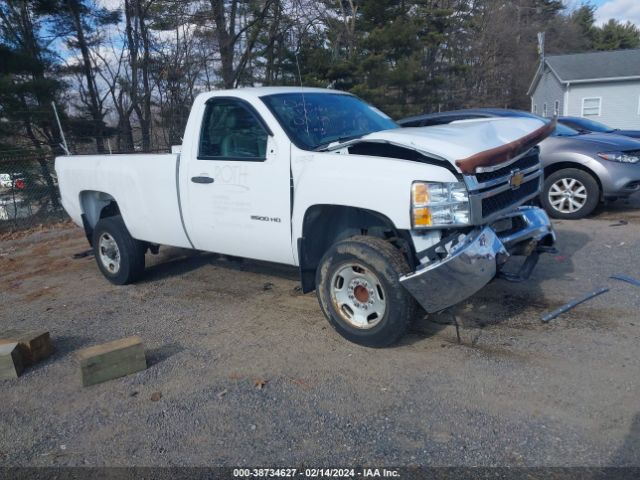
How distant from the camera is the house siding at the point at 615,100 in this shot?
28516 mm

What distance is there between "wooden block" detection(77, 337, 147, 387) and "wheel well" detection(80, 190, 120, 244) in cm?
308

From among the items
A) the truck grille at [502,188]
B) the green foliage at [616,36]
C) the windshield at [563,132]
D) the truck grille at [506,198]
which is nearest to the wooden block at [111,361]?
the truck grille at [502,188]

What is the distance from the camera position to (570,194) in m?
8.35

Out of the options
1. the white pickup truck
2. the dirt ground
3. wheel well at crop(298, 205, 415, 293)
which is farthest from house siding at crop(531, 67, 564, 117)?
wheel well at crop(298, 205, 415, 293)

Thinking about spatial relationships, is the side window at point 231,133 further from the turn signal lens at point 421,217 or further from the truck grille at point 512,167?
the truck grille at point 512,167

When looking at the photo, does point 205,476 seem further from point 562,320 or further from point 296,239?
point 562,320

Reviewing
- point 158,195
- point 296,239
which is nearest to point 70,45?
point 158,195

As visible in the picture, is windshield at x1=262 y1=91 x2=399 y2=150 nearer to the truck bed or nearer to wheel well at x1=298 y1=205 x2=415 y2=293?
wheel well at x1=298 y1=205 x2=415 y2=293

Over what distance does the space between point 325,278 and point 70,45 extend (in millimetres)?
19010

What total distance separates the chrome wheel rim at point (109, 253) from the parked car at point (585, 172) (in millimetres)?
4514

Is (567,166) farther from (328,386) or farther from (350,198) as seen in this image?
(328,386)

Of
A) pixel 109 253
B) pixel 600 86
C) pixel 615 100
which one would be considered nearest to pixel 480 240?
pixel 109 253

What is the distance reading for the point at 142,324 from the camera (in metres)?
5.15

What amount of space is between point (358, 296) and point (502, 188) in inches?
54.6
